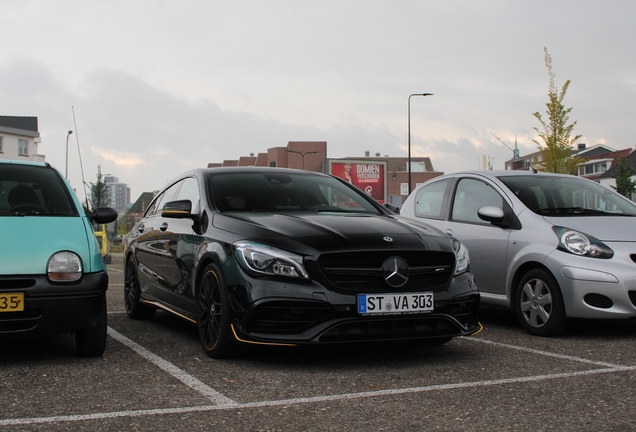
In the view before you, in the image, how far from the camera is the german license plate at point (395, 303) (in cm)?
507

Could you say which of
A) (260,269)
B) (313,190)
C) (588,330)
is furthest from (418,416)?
(588,330)

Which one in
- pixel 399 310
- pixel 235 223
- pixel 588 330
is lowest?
pixel 588 330

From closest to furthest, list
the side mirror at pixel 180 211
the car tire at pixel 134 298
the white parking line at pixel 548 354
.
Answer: the white parking line at pixel 548 354, the side mirror at pixel 180 211, the car tire at pixel 134 298

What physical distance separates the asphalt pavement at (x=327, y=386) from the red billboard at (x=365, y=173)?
7184 cm

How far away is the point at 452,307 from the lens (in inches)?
213

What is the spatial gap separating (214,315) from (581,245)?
3.19 m

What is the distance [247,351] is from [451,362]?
1.44 meters

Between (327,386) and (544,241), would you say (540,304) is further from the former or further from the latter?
(327,386)

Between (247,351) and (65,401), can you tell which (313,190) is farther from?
(65,401)

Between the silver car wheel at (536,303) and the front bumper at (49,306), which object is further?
the silver car wheel at (536,303)

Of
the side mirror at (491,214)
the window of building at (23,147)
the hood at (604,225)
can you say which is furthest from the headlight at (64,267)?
the window of building at (23,147)

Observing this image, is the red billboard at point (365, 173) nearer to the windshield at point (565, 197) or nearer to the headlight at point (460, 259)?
the windshield at point (565, 197)

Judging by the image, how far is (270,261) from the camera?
512 cm

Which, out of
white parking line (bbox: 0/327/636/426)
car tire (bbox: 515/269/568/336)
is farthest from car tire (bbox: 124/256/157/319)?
car tire (bbox: 515/269/568/336)
